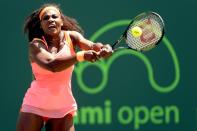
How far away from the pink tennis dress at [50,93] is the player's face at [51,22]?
0.37 feet

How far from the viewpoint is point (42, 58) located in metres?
4.52

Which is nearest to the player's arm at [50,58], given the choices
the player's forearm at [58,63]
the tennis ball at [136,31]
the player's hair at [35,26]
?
the player's forearm at [58,63]

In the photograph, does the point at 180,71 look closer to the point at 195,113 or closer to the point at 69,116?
the point at 195,113

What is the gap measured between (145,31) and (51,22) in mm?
685

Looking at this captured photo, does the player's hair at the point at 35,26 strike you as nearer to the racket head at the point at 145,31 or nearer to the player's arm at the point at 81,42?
the player's arm at the point at 81,42

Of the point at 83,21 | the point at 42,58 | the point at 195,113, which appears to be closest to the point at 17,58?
the point at 83,21

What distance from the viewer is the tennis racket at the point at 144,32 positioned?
479 centimetres

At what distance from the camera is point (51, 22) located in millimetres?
4781

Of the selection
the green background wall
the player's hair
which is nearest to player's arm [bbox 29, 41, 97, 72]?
the player's hair

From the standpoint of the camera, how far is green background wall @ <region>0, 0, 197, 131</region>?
7.06m

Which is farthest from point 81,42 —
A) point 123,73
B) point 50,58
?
point 123,73

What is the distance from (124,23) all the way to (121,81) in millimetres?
609

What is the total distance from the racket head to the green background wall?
2.21 m

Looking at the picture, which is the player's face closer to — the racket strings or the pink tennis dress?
the pink tennis dress
